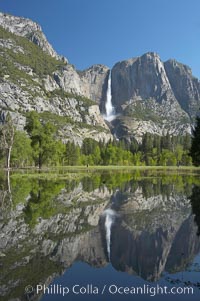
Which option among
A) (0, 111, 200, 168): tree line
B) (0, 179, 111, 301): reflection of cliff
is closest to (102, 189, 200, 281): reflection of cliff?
(0, 179, 111, 301): reflection of cliff

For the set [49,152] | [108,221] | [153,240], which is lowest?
[153,240]

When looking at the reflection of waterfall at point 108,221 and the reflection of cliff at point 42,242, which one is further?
the reflection of waterfall at point 108,221

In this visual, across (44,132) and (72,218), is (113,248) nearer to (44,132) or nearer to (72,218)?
(72,218)

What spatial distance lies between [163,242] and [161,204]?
10592 millimetres

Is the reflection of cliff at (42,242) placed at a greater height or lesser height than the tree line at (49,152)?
lesser

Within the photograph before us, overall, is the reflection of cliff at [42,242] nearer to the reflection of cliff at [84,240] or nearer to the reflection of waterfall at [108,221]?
the reflection of cliff at [84,240]

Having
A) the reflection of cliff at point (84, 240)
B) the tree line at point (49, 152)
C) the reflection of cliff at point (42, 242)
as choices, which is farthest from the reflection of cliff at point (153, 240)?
the tree line at point (49, 152)

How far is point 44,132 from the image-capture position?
7731cm

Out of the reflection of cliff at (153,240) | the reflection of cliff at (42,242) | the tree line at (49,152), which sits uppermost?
the tree line at (49,152)

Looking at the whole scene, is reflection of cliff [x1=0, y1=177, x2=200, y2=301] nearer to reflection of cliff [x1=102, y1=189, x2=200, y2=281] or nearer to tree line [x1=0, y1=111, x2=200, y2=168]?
reflection of cliff [x1=102, y1=189, x2=200, y2=281]

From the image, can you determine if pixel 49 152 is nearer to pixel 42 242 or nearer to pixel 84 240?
pixel 84 240

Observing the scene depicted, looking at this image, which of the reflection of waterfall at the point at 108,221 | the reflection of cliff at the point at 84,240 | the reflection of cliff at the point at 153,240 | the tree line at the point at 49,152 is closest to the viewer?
the reflection of cliff at the point at 84,240

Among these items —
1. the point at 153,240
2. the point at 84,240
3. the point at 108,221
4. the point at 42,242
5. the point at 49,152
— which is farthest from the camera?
the point at 49,152

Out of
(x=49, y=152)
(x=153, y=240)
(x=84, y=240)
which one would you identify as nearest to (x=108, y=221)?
(x=84, y=240)
